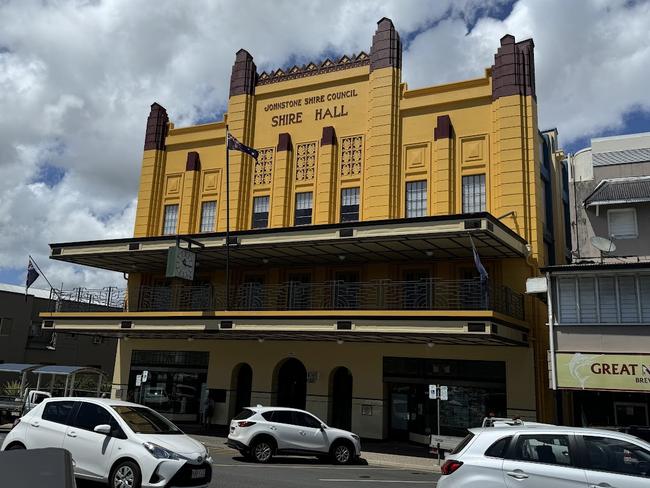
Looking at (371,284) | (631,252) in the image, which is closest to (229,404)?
(371,284)

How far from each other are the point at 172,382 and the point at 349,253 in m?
11.8

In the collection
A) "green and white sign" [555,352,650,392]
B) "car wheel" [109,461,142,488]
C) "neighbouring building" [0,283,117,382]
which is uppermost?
"neighbouring building" [0,283,117,382]

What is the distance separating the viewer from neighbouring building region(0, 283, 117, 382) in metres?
40.1

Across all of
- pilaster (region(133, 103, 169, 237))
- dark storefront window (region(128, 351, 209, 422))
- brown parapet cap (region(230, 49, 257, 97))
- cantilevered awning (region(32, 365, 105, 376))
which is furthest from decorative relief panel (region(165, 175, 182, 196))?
cantilevered awning (region(32, 365, 105, 376))

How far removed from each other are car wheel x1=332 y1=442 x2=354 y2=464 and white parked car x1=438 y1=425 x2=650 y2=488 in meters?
10.1

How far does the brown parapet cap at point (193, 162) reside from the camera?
30.5 metres

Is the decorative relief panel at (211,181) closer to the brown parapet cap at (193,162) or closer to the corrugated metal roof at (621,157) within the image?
the brown parapet cap at (193,162)

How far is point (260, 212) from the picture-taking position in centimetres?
2834

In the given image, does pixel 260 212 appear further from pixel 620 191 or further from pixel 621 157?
pixel 621 157

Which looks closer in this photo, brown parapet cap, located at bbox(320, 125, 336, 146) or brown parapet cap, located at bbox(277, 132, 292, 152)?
brown parapet cap, located at bbox(320, 125, 336, 146)

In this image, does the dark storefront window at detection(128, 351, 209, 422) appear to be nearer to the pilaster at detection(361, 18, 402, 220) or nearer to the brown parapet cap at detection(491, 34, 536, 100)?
the pilaster at detection(361, 18, 402, 220)

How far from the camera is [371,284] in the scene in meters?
22.9

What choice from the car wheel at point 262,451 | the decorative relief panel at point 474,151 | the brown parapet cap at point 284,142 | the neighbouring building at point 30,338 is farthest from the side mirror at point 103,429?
the neighbouring building at point 30,338

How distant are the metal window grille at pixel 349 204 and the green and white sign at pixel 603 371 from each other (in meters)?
10.9
